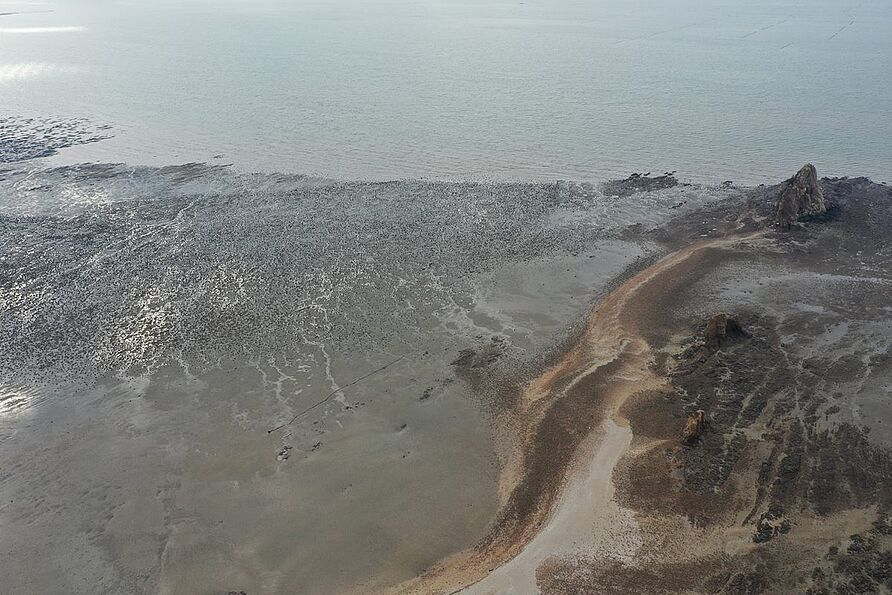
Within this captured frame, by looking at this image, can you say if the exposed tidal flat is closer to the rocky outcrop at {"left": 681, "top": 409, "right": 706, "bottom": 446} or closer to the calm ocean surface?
the rocky outcrop at {"left": 681, "top": 409, "right": 706, "bottom": 446}

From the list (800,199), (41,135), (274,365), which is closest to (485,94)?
(800,199)

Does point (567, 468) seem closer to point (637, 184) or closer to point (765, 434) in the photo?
point (765, 434)

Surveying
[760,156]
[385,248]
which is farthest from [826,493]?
[760,156]

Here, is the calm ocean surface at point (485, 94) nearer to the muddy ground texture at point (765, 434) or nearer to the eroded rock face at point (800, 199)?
the eroded rock face at point (800, 199)

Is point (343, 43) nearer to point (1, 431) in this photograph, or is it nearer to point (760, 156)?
point (760, 156)

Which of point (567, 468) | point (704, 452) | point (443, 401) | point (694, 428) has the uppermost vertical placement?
point (694, 428)

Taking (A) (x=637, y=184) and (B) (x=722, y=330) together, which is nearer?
(B) (x=722, y=330)

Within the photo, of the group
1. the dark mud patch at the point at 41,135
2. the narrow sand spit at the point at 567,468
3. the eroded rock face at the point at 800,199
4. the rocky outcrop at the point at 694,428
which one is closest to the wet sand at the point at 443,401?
the narrow sand spit at the point at 567,468
